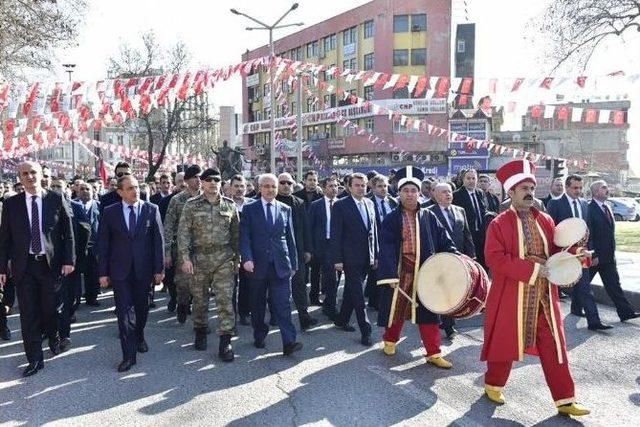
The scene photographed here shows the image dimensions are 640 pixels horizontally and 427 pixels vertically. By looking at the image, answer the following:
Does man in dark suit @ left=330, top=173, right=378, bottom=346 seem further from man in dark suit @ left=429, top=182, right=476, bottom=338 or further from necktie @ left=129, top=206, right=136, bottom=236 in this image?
necktie @ left=129, top=206, right=136, bottom=236

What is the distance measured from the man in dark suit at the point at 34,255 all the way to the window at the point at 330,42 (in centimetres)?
4798

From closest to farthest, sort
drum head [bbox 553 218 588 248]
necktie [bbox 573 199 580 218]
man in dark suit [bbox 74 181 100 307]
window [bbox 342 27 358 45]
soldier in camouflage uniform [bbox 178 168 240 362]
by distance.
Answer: drum head [bbox 553 218 588 248] < soldier in camouflage uniform [bbox 178 168 240 362] < necktie [bbox 573 199 580 218] < man in dark suit [bbox 74 181 100 307] < window [bbox 342 27 358 45]

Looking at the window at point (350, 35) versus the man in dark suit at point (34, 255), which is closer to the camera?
the man in dark suit at point (34, 255)

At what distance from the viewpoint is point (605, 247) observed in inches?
298

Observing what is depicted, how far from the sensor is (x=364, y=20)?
156 feet

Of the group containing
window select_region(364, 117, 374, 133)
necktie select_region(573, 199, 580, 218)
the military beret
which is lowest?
necktie select_region(573, 199, 580, 218)

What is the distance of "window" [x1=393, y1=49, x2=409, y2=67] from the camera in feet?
148

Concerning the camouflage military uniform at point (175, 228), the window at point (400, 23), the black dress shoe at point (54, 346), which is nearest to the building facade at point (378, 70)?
the window at point (400, 23)

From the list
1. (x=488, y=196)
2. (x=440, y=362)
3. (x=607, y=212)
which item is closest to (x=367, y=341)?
(x=440, y=362)

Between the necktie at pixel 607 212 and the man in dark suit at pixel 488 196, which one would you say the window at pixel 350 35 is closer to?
the man in dark suit at pixel 488 196

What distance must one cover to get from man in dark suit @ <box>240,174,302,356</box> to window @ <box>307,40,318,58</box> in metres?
49.5

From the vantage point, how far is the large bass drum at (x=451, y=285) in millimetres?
5273

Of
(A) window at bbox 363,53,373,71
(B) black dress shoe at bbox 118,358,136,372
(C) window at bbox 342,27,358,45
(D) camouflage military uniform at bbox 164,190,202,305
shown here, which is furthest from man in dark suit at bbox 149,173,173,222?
(C) window at bbox 342,27,358,45

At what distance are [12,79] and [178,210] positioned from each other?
57.3 ft
